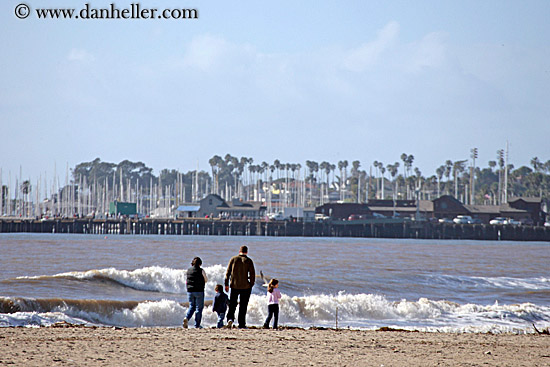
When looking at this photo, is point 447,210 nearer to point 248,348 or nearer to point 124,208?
point 124,208

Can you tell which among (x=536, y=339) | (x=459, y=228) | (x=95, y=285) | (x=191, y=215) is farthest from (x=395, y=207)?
(x=536, y=339)

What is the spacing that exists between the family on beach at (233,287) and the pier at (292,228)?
324 feet

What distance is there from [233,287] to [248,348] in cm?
255

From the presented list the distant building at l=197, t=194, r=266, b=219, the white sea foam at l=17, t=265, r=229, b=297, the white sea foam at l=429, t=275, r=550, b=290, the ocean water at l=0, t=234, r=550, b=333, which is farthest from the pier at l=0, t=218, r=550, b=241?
the white sea foam at l=17, t=265, r=229, b=297

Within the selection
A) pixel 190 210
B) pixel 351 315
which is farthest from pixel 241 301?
pixel 190 210

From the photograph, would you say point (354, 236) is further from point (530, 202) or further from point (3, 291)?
point (3, 291)

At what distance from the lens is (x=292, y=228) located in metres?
116

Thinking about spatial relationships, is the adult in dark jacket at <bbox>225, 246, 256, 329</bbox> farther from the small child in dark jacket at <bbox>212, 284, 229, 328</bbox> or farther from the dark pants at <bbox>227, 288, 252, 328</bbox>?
the small child in dark jacket at <bbox>212, 284, 229, 328</bbox>

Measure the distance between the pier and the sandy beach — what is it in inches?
3924

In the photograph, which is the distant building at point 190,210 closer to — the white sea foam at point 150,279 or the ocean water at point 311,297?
the ocean water at point 311,297

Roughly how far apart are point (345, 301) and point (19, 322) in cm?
997

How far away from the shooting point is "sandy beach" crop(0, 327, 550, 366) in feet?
36.0

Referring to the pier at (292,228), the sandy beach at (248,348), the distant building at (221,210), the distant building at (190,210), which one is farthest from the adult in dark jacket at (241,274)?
the distant building at (190,210)

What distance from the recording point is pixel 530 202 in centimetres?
13525
